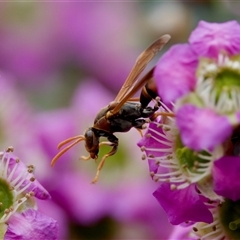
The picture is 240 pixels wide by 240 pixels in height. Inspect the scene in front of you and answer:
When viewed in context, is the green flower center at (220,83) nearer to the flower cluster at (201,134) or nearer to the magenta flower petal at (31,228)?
the flower cluster at (201,134)

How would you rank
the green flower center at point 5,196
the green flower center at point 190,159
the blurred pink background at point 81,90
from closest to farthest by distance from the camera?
1. the green flower center at point 190,159
2. the green flower center at point 5,196
3. the blurred pink background at point 81,90

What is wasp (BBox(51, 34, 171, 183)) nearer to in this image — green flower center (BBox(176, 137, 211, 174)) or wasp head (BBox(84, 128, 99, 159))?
wasp head (BBox(84, 128, 99, 159))

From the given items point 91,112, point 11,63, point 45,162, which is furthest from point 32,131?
point 11,63

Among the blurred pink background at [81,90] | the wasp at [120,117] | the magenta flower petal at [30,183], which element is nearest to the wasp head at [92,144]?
the wasp at [120,117]

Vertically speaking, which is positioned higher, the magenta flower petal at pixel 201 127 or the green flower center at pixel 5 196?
the magenta flower petal at pixel 201 127

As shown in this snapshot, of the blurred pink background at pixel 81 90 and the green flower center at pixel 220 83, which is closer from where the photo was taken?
the green flower center at pixel 220 83

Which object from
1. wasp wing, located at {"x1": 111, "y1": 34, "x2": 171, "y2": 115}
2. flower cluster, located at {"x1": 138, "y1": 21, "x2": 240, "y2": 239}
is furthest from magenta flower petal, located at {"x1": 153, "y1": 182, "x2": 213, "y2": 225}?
wasp wing, located at {"x1": 111, "y1": 34, "x2": 171, "y2": 115}

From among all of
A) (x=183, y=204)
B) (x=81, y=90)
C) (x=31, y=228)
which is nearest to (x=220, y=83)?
(x=183, y=204)
